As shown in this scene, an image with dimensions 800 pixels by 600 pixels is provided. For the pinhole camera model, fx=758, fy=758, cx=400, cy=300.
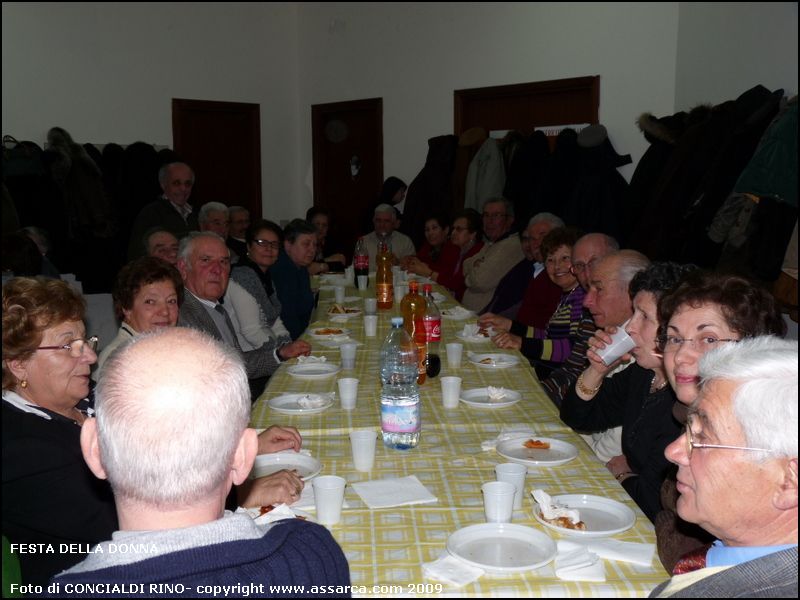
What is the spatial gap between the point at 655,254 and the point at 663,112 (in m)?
1.73

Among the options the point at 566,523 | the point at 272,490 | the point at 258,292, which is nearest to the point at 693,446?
the point at 566,523

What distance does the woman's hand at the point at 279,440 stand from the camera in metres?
2.08

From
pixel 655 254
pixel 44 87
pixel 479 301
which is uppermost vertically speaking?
pixel 44 87

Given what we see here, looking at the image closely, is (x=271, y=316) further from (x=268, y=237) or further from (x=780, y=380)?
(x=780, y=380)

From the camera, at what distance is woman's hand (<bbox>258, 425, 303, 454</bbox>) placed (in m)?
2.08

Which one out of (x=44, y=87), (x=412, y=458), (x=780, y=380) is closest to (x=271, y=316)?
(x=412, y=458)

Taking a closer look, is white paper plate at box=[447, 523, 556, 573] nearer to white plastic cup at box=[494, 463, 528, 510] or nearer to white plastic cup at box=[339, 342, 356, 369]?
white plastic cup at box=[494, 463, 528, 510]

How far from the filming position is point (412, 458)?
2.04 metres

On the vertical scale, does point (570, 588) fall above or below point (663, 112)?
below

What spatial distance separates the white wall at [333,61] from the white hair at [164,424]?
4.53 metres

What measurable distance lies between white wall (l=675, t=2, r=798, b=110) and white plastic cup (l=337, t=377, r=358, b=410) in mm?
3229

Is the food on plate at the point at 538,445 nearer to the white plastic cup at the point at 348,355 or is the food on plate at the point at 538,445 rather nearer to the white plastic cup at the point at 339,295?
the white plastic cup at the point at 348,355

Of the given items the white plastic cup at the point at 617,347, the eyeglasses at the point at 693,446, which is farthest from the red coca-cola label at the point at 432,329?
the eyeglasses at the point at 693,446

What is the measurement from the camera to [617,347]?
2.35m
